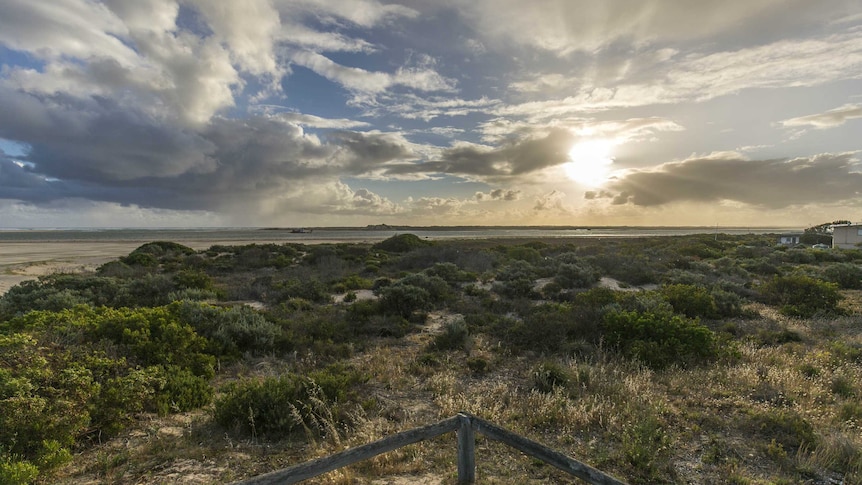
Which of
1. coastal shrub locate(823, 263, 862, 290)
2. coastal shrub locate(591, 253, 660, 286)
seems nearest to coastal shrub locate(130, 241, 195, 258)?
coastal shrub locate(591, 253, 660, 286)

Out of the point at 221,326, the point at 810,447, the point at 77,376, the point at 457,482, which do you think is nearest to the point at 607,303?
the point at 810,447

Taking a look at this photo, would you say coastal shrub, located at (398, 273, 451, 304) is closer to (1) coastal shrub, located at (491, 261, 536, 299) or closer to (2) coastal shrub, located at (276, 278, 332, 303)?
(1) coastal shrub, located at (491, 261, 536, 299)

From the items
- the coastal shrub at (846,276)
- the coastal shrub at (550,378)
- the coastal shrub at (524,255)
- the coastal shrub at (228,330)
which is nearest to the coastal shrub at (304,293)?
the coastal shrub at (228,330)

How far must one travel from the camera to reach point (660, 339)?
29.2 feet

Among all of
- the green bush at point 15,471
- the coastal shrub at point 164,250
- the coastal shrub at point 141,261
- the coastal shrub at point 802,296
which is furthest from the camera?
the coastal shrub at point 164,250

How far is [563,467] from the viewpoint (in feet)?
10.5

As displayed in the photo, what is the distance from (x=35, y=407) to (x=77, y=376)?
72 centimetres

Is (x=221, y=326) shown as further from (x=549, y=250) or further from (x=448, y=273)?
(x=549, y=250)

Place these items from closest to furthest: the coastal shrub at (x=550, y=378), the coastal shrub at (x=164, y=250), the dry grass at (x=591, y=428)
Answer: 1. the dry grass at (x=591, y=428)
2. the coastal shrub at (x=550, y=378)
3. the coastal shrub at (x=164, y=250)

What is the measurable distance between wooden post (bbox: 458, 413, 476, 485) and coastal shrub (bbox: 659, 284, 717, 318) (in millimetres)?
11260

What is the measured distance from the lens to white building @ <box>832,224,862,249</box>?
35375 millimetres

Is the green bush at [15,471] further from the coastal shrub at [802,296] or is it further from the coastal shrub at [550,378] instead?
the coastal shrub at [802,296]

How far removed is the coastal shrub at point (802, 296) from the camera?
1278cm

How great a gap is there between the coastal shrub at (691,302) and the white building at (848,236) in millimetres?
34550
